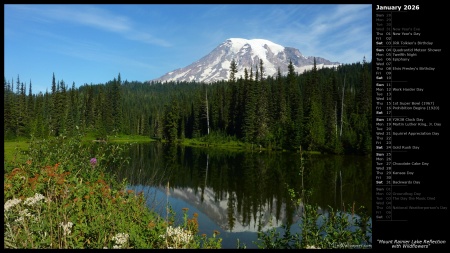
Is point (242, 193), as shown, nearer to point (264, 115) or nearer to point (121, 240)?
point (121, 240)

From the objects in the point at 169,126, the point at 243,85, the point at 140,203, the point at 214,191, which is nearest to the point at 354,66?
the point at 243,85

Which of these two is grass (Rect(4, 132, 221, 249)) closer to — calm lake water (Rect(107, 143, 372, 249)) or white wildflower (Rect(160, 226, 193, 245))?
white wildflower (Rect(160, 226, 193, 245))

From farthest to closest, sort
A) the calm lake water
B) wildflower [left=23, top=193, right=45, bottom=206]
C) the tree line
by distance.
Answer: the tree line, the calm lake water, wildflower [left=23, top=193, right=45, bottom=206]

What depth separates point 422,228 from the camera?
133 inches

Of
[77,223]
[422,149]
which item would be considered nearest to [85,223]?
[77,223]

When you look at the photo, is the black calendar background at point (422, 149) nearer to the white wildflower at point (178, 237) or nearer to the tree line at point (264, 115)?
the white wildflower at point (178, 237)

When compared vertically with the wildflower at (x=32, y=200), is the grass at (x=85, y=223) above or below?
below

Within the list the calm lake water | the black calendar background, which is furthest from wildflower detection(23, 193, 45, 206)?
the calm lake water

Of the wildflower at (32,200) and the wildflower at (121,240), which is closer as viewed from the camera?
the wildflower at (121,240)

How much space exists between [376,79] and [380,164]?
0.99m

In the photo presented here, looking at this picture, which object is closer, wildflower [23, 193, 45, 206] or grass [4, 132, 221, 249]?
grass [4, 132, 221, 249]

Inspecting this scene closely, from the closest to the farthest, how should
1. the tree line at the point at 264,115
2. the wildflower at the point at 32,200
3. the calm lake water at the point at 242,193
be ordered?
1. the wildflower at the point at 32,200
2. the calm lake water at the point at 242,193
3. the tree line at the point at 264,115

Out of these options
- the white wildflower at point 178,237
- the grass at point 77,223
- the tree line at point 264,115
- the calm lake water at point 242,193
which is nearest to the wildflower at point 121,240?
the grass at point 77,223

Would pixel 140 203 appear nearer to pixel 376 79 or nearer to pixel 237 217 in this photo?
pixel 376 79
